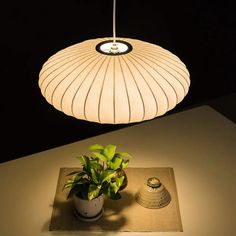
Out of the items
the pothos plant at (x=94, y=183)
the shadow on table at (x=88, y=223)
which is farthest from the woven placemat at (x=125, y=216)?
the pothos plant at (x=94, y=183)

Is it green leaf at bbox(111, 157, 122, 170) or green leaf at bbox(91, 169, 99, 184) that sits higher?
green leaf at bbox(111, 157, 122, 170)

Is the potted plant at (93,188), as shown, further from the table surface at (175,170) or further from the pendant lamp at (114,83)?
the pendant lamp at (114,83)

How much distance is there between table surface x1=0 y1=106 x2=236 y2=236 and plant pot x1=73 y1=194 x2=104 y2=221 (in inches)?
3.0

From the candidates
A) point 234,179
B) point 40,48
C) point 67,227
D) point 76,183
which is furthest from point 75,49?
point 40,48

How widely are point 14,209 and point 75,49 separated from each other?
2.49ft

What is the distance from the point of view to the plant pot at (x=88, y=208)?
5.81 ft

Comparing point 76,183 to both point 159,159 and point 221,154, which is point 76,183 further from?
point 221,154

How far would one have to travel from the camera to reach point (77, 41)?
2.72 m

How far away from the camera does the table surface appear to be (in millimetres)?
1824

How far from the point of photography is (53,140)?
10.0ft

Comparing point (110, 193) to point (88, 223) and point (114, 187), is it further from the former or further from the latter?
point (88, 223)

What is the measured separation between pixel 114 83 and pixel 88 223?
0.69m

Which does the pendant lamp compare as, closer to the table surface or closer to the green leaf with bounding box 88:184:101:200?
the green leaf with bounding box 88:184:101:200

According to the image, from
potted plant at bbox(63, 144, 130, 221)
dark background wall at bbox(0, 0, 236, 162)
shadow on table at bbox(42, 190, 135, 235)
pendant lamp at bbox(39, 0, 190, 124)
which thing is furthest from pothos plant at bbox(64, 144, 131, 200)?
dark background wall at bbox(0, 0, 236, 162)
